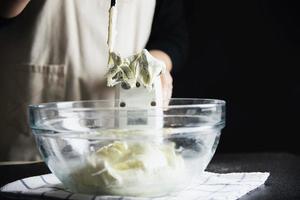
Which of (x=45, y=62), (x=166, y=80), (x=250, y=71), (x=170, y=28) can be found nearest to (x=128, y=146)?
(x=166, y=80)

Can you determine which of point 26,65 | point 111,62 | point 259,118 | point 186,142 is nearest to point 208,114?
point 186,142

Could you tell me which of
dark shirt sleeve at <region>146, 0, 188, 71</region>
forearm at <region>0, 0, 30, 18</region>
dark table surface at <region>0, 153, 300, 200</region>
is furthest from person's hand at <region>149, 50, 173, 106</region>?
forearm at <region>0, 0, 30, 18</region>

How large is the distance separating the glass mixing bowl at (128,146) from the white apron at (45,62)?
396 mm

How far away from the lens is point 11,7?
3.41 ft

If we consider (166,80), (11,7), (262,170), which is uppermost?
(11,7)

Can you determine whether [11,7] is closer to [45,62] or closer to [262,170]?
[45,62]

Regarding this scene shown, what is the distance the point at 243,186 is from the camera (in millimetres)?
727

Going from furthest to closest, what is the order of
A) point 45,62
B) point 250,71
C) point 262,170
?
1. point 250,71
2. point 45,62
3. point 262,170

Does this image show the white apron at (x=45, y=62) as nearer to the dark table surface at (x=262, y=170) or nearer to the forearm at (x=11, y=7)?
the forearm at (x=11, y=7)

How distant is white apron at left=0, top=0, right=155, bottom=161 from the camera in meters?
1.14

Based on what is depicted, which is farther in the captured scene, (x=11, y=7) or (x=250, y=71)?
(x=250, y=71)

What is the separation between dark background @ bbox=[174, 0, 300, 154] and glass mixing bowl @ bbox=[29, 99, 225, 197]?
0.65 meters

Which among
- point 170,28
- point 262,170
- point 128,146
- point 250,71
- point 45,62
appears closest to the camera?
point 128,146

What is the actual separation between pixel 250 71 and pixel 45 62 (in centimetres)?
52
